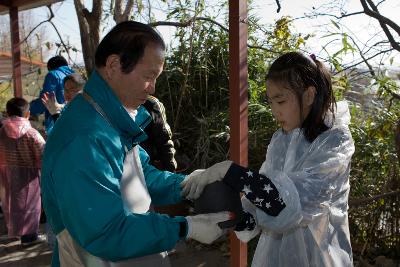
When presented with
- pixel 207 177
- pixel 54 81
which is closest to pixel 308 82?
pixel 207 177

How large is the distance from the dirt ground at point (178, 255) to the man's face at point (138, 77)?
2.98 meters

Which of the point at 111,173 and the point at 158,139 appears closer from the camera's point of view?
the point at 111,173

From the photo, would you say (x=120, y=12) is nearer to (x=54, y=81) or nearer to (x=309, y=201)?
(x=54, y=81)

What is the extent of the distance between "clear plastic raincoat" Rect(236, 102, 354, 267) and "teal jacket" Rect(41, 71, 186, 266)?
0.49 m

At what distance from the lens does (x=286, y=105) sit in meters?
1.86

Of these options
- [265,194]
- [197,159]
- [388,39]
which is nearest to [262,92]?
[197,159]

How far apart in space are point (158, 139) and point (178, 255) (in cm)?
122

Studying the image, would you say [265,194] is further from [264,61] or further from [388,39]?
[264,61]

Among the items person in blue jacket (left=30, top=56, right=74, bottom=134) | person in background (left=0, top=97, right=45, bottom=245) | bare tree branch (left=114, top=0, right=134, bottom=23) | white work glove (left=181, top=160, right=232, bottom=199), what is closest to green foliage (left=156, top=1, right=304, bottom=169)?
bare tree branch (left=114, top=0, right=134, bottom=23)

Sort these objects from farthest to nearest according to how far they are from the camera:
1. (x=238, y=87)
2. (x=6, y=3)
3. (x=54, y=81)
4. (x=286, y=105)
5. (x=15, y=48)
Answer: (x=15, y=48)
(x=6, y=3)
(x=54, y=81)
(x=238, y=87)
(x=286, y=105)

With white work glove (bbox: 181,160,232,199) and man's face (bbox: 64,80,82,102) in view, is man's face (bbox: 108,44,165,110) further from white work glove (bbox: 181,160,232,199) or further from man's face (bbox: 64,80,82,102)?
man's face (bbox: 64,80,82,102)

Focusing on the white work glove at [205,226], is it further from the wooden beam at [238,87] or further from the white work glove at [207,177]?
the wooden beam at [238,87]

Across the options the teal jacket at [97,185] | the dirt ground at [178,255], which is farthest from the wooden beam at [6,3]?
the teal jacket at [97,185]

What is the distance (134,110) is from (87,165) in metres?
0.38
